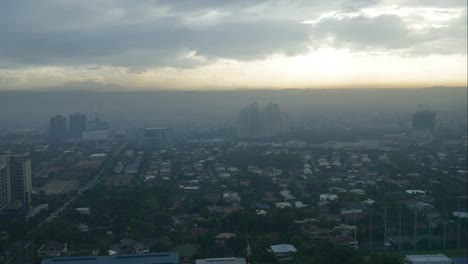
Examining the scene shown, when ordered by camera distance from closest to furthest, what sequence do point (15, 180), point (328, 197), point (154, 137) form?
point (15, 180) → point (328, 197) → point (154, 137)

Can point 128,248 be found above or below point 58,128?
below

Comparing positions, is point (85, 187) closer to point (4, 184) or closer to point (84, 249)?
point (4, 184)

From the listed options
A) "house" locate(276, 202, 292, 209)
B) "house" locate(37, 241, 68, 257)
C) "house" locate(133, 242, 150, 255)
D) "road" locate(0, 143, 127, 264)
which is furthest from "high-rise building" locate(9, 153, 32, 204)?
"house" locate(276, 202, 292, 209)

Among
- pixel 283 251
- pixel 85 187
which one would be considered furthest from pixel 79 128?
pixel 283 251

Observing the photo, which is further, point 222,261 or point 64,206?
point 64,206

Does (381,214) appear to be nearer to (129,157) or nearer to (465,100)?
(129,157)

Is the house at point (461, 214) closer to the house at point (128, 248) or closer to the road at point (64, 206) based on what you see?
the house at point (128, 248)

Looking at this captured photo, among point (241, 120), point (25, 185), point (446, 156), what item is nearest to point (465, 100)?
point (241, 120)

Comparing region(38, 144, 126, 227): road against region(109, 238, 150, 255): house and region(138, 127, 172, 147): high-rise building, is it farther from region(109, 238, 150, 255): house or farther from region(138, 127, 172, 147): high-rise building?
region(138, 127, 172, 147): high-rise building
